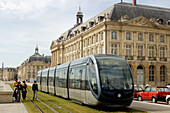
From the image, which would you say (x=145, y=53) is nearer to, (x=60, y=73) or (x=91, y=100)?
(x=60, y=73)

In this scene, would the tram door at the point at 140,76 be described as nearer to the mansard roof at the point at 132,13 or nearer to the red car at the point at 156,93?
the mansard roof at the point at 132,13

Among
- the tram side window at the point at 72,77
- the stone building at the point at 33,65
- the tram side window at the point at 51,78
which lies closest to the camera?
the tram side window at the point at 72,77

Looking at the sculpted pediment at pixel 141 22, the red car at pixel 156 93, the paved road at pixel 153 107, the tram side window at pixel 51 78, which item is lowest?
the paved road at pixel 153 107

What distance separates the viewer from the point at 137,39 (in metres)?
49.6

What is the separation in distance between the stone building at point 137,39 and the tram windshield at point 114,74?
3247 centimetres

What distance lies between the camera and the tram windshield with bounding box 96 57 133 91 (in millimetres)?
13906

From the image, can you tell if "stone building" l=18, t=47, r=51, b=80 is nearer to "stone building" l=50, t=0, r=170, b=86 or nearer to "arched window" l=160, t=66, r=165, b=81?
"stone building" l=50, t=0, r=170, b=86

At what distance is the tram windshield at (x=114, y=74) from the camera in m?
13.9

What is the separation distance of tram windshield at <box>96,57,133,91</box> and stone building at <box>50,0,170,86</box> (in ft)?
107

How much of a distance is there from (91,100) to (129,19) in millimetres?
37497

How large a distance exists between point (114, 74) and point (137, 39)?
3668 cm

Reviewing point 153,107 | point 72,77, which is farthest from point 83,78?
point 153,107

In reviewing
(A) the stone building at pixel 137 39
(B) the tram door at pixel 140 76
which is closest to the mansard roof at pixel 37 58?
(A) the stone building at pixel 137 39

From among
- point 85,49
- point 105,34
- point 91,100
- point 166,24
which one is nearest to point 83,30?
point 85,49
